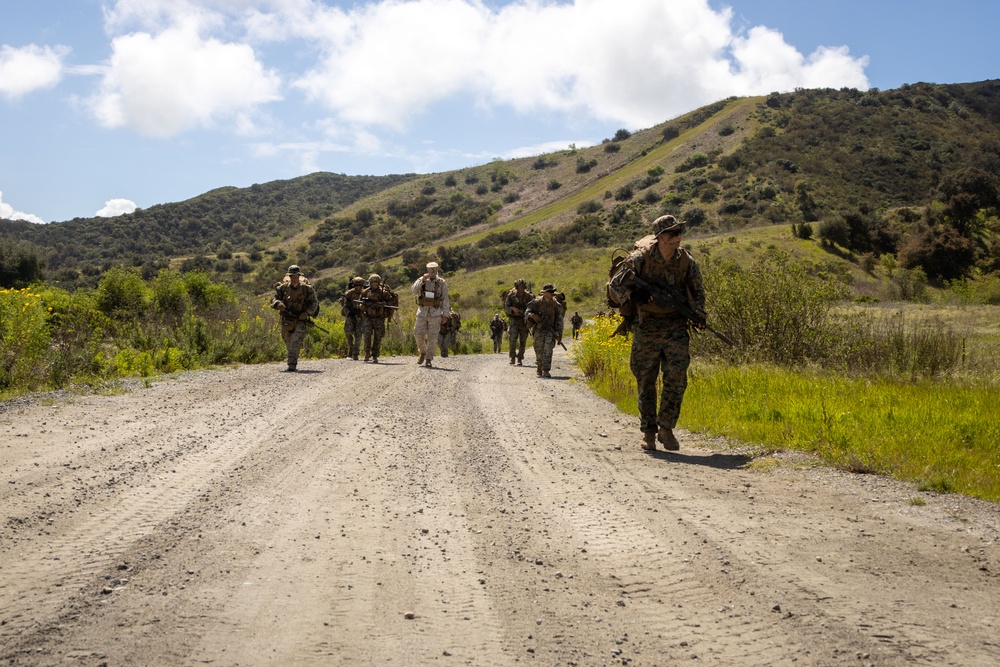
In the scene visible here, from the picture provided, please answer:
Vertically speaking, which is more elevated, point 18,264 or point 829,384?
point 18,264

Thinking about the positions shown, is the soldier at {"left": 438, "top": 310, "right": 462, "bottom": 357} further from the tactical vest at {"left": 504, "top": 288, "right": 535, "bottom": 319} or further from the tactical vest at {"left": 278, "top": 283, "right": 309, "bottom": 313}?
the tactical vest at {"left": 278, "top": 283, "right": 309, "bottom": 313}

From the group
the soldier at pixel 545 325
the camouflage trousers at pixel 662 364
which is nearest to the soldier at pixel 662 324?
the camouflage trousers at pixel 662 364

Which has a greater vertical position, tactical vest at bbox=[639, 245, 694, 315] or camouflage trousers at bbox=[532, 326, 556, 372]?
tactical vest at bbox=[639, 245, 694, 315]

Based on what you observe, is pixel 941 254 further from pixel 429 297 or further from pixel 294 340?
pixel 294 340

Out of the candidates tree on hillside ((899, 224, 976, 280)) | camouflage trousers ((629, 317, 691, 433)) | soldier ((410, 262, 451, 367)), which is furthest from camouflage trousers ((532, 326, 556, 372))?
tree on hillside ((899, 224, 976, 280))

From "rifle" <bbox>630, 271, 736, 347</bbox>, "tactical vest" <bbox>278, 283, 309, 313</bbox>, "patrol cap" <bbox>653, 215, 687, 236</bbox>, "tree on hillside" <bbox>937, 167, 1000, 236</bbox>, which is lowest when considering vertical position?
"rifle" <bbox>630, 271, 736, 347</bbox>

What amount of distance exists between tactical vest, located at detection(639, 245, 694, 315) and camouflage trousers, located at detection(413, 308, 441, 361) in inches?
402

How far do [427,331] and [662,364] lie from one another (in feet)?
34.8

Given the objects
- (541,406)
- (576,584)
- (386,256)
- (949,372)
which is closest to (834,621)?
(576,584)

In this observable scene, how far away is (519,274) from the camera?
→ 61812mm

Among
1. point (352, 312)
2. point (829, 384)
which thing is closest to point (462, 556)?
point (829, 384)

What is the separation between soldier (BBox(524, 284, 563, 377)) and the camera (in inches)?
679

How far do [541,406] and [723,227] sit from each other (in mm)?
58259

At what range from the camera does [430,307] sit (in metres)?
17.6
